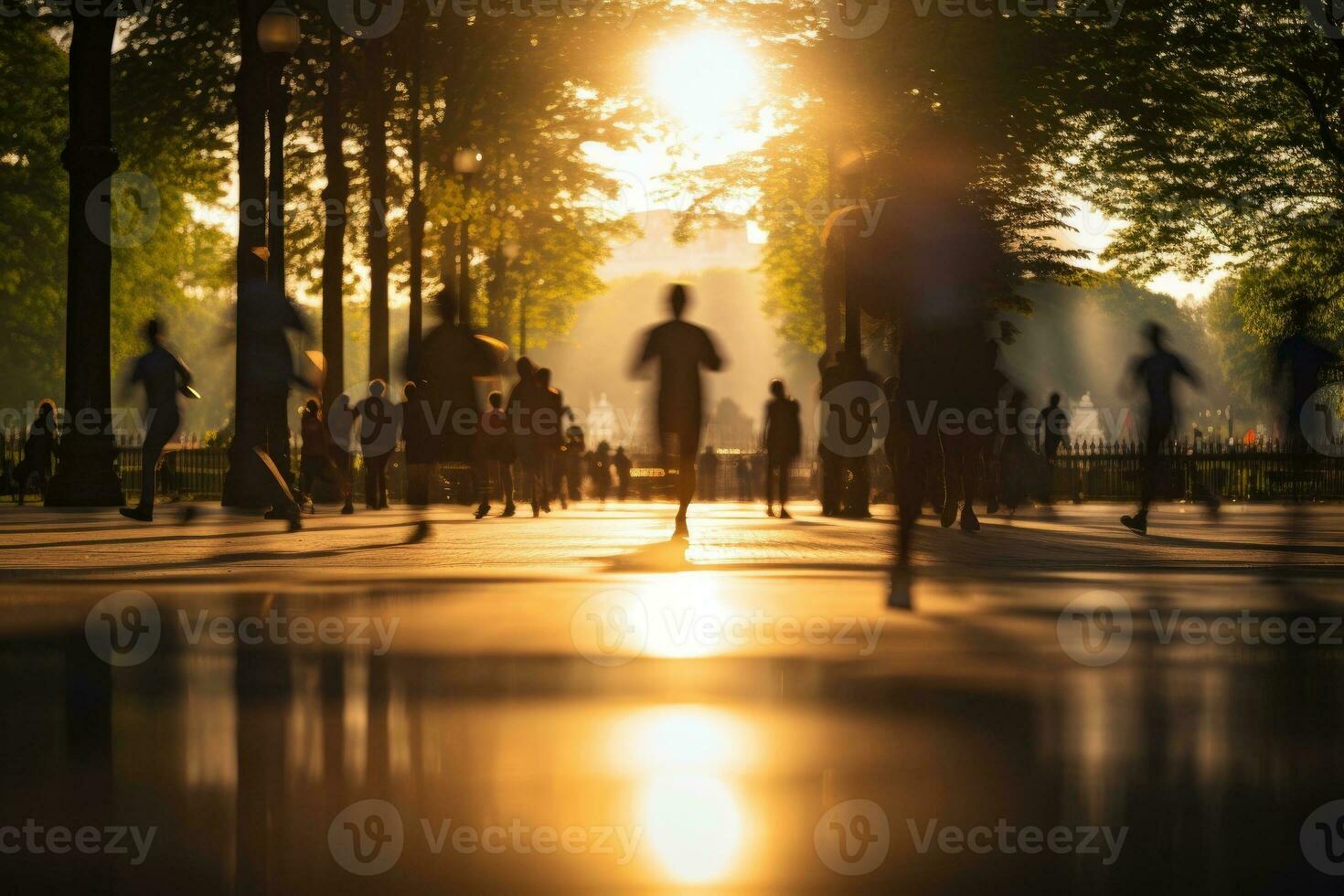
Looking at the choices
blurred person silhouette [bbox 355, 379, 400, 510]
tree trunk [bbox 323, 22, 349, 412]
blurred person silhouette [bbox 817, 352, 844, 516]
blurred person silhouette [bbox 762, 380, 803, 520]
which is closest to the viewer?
blurred person silhouette [bbox 355, 379, 400, 510]

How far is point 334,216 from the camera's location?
31062 millimetres

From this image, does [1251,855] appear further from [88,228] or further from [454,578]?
[88,228]

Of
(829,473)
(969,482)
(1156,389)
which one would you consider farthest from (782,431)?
(1156,389)

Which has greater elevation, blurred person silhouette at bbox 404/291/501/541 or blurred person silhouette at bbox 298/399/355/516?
blurred person silhouette at bbox 404/291/501/541

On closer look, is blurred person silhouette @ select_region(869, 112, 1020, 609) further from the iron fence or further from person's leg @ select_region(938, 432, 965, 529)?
the iron fence

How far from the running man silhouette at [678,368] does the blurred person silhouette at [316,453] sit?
1163 centimetres

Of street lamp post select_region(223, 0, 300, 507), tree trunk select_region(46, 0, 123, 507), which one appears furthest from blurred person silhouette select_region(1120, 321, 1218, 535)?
tree trunk select_region(46, 0, 123, 507)

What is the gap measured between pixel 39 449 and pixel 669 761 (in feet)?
103

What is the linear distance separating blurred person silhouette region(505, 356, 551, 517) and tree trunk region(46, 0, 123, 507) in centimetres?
526

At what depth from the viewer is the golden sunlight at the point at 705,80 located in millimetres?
33750

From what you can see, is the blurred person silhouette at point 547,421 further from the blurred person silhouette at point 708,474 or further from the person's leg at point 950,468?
the blurred person silhouette at point 708,474

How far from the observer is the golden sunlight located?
33.8m

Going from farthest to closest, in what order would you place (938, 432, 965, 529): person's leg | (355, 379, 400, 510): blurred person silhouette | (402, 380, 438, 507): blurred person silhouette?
(355, 379, 400, 510): blurred person silhouette, (402, 380, 438, 507): blurred person silhouette, (938, 432, 965, 529): person's leg

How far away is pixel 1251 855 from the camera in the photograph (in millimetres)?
3838
